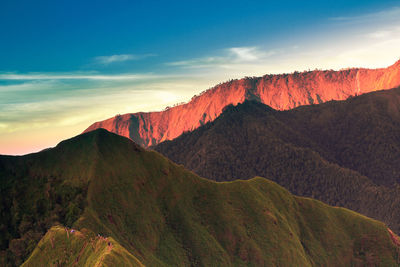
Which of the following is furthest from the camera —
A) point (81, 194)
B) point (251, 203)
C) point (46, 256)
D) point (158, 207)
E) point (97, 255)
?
point (251, 203)

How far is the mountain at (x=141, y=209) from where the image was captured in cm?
13112

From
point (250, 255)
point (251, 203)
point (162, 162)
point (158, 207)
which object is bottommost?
point (250, 255)

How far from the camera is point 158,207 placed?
159 metres

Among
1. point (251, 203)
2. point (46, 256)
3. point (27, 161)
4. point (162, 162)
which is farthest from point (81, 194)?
point (251, 203)

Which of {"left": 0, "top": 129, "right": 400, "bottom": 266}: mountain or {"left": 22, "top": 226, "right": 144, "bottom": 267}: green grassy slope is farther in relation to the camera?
{"left": 0, "top": 129, "right": 400, "bottom": 266}: mountain

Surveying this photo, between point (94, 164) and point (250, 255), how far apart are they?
236 ft

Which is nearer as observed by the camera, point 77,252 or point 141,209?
point 77,252

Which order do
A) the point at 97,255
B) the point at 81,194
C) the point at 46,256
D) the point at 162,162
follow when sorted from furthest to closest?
the point at 162,162, the point at 81,194, the point at 46,256, the point at 97,255

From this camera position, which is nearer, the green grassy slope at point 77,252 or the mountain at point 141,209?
the green grassy slope at point 77,252

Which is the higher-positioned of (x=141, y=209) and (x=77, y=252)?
(x=77, y=252)

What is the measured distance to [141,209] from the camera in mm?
150125

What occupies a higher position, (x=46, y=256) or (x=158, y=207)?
(x=46, y=256)

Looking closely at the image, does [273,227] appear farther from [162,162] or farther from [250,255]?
[162,162]

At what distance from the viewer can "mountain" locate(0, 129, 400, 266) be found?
131 meters
